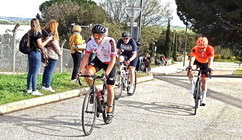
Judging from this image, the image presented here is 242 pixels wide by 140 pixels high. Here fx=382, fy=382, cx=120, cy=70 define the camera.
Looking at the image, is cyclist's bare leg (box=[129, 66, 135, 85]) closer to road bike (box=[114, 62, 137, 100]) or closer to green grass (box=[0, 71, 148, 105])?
road bike (box=[114, 62, 137, 100])

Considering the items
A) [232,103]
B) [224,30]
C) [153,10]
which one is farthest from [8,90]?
[153,10]

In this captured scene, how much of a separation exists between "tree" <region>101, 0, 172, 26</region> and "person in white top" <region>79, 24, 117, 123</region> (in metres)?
44.8

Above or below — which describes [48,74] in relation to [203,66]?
below

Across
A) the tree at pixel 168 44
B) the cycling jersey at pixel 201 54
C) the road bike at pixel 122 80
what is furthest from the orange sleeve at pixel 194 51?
the tree at pixel 168 44

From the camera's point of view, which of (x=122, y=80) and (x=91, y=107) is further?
(x=122, y=80)

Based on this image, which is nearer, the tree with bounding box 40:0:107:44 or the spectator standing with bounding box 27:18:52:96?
the spectator standing with bounding box 27:18:52:96

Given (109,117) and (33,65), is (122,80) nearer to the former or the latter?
(33,65)

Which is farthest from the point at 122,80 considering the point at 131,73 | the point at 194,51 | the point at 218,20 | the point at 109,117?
the point at 218,20

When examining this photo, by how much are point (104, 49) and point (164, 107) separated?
300 centimetres

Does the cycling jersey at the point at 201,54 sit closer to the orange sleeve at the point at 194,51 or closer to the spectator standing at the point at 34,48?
the orange sleeve at the point at 194,51

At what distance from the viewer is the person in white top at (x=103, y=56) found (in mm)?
6223

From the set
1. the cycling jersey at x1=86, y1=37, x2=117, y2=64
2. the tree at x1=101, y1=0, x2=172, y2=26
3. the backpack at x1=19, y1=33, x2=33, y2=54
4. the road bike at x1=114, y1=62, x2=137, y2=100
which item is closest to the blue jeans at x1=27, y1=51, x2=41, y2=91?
the backpack at x1=19, y1=33, x2=33, y2=54

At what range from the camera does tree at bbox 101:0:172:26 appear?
51.7m

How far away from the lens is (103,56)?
6590 mm
